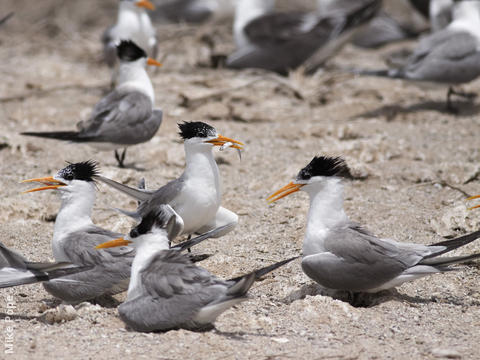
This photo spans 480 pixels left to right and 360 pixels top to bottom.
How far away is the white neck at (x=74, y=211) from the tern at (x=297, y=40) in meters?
5.56

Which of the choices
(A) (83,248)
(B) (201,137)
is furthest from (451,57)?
(A) (83,248)

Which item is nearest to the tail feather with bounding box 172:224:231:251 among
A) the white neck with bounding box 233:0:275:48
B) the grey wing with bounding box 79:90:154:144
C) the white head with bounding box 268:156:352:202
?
the white head with bounding box 268:156:352:202

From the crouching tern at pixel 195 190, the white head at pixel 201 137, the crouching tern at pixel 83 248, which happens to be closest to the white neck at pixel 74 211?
the crouching tern at pixel 83 248

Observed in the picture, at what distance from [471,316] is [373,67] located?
668 cm

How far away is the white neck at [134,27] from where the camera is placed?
8.73 m

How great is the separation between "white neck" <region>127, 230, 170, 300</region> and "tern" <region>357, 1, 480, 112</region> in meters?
4.94

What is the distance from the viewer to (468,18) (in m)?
8.23

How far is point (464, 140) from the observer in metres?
7.18

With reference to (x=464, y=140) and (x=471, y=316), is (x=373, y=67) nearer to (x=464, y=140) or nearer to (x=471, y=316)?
(x=464, y=140)

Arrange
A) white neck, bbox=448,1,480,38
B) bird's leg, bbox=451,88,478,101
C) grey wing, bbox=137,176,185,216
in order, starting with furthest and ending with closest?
bird's leg, bbox=451,88,478,101, white neck, bbox=448,1,480,38, grey wing, bbox=137,176,185,216

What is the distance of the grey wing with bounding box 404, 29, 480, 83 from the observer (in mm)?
7812

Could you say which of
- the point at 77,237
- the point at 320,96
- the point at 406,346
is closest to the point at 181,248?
the point at 77,237

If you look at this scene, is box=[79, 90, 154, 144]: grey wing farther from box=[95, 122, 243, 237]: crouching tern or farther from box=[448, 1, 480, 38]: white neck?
box=[448, 1, 480, 38]: white neck

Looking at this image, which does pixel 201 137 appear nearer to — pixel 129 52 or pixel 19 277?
pixel 19 277
